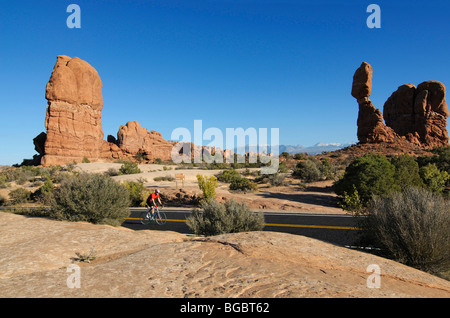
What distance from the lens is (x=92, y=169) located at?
1758 inches

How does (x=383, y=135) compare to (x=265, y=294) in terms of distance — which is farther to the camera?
(x=383, y=135)

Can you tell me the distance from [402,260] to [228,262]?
361 cm

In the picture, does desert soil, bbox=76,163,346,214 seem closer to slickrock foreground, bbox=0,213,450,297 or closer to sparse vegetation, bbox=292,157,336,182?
sparse vegetation, bbox=292,157,336,182

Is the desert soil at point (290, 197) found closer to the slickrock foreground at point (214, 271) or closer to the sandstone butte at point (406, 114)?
the slickrock foreground at point (214, 271)

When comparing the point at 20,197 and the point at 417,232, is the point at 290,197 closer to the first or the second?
the point at 417,232

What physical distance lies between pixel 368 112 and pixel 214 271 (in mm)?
55681

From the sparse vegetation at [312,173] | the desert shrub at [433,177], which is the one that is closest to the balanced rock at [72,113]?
the sparse vegetation at [312,173]

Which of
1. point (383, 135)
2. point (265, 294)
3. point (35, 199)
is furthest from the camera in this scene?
point (383, 135)

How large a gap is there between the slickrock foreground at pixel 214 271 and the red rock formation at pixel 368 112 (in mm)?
52723

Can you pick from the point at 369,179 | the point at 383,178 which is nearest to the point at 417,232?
the point at 369,179

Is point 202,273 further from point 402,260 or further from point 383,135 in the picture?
point 383,135

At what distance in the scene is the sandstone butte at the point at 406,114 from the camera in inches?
2015

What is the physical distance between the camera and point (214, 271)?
4211 mm
